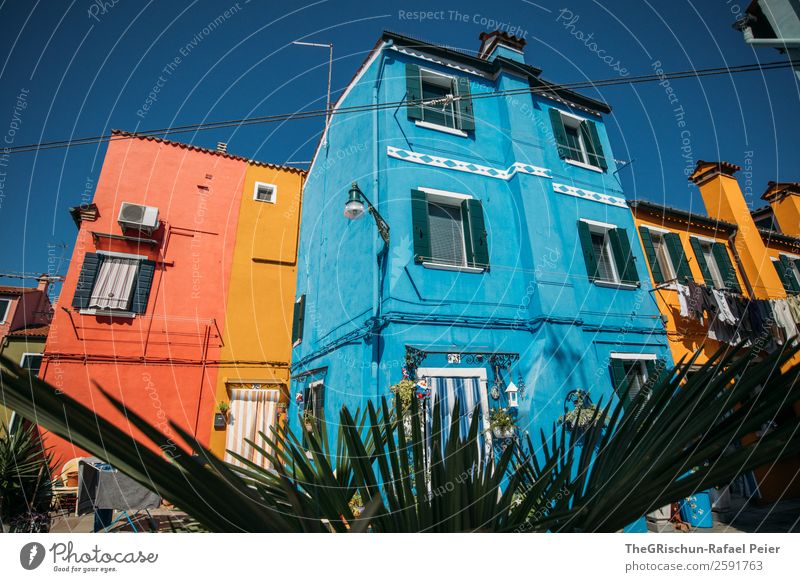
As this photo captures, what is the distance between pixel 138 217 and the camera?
9.68m

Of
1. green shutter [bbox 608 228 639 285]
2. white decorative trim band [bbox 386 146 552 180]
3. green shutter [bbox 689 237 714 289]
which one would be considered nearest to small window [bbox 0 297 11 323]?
white decorative trim band [bbox 386 146 552 180]

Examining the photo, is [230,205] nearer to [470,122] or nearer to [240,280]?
[240,280]

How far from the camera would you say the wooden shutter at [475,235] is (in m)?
6.82

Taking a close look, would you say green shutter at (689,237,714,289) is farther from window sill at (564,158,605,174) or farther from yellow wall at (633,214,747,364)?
window sill at (564,158,605,174)

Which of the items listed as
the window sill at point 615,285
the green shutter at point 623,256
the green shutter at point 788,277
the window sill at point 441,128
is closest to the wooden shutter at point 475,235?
the window sill at point 441,128

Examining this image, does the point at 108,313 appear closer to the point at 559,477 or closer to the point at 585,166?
the point at 559,477

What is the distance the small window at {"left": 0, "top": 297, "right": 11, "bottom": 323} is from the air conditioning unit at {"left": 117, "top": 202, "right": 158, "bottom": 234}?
9174 millimetres

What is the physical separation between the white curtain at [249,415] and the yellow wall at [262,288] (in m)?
0.25

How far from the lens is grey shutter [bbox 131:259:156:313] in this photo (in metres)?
9.36

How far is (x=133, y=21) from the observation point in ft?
9.34

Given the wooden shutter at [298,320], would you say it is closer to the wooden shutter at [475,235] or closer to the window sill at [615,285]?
the wooden shutter at [475,235]

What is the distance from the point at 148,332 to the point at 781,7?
38.6ft

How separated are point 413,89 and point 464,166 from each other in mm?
2079
